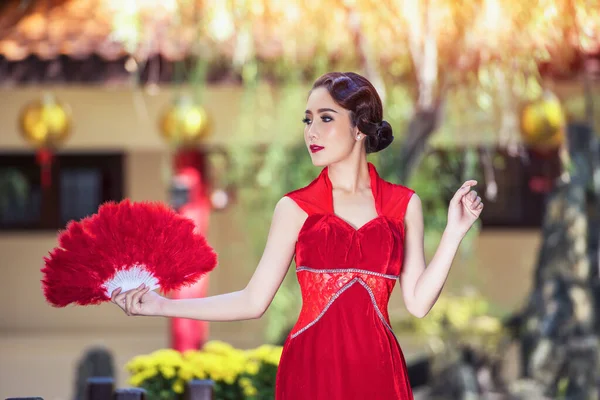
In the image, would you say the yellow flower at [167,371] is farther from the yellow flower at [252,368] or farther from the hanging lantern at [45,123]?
the hanging lantern at [45,123]

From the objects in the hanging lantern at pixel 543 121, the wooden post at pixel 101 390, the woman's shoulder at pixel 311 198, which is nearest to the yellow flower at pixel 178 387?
the wooden post at pixel 101 390

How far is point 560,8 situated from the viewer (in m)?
5.25

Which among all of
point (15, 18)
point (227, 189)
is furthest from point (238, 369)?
point (15, 18)

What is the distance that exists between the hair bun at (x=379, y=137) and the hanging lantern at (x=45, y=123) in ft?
16.3

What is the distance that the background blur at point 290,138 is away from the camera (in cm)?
583

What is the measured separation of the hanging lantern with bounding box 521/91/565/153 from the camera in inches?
282

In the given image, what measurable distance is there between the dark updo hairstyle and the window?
8.29 metres

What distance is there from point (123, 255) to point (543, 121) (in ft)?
16.0

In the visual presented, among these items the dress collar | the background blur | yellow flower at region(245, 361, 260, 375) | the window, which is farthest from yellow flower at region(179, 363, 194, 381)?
the window

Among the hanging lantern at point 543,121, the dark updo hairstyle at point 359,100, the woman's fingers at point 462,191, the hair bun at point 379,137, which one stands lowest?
the woman's fingers at point 462,191

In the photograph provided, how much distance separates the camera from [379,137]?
9.55 ft

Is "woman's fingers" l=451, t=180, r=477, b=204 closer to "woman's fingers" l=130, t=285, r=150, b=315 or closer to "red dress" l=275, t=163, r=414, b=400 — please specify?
"red dress" l=275, t=163, r=414, b=400

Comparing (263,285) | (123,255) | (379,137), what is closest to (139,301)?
(123,255)

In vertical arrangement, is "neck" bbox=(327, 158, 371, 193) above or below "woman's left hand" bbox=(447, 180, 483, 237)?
above
